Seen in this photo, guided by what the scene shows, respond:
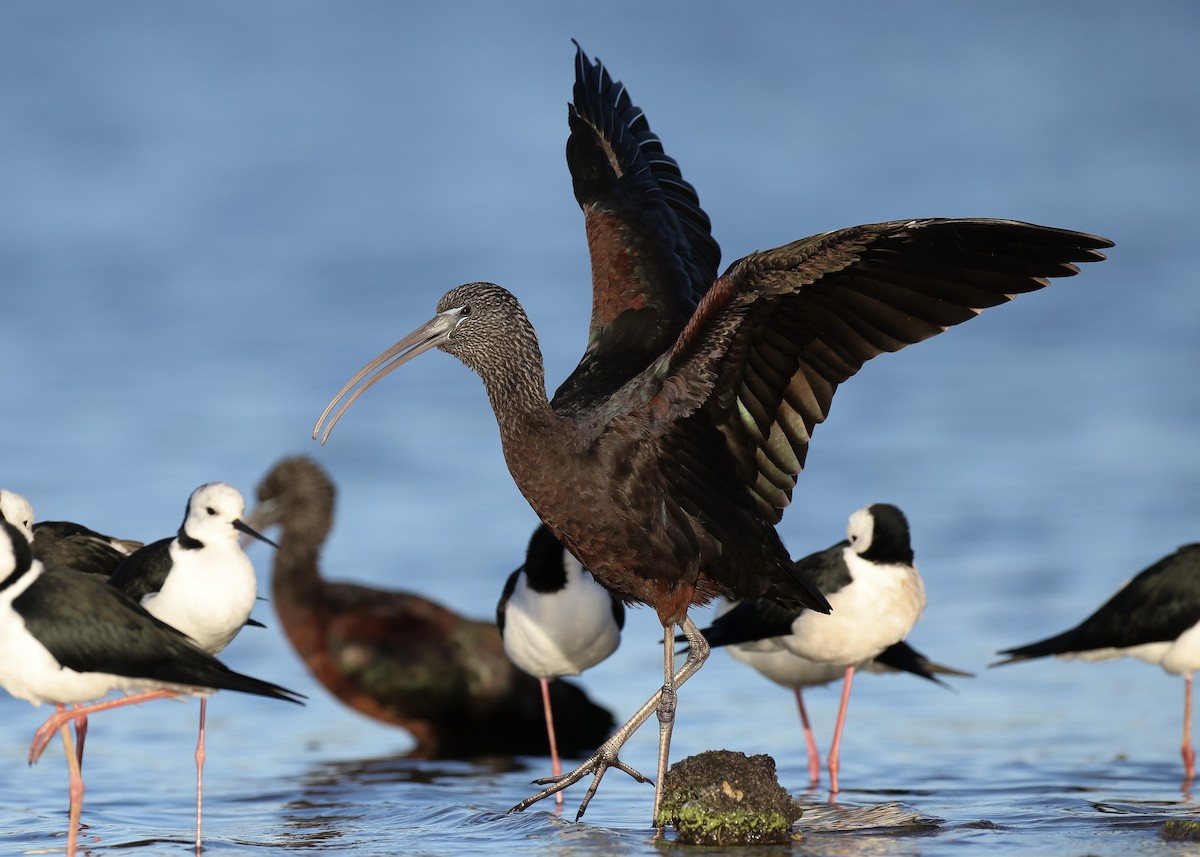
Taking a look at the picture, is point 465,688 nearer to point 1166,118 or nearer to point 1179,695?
point 1179,695

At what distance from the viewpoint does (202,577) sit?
26.7 ft

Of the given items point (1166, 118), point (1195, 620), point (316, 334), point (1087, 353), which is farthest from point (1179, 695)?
point (1166, 118)

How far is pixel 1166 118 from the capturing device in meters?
30.5

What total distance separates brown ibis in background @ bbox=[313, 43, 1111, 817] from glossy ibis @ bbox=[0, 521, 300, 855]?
1.69 metres

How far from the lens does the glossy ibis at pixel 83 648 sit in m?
6.96

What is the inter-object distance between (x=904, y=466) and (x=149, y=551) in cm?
1137

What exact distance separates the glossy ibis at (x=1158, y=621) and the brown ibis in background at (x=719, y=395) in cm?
291

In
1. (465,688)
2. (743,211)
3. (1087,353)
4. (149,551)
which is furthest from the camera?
(743,211)

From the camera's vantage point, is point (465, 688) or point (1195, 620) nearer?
point (1195, 620)

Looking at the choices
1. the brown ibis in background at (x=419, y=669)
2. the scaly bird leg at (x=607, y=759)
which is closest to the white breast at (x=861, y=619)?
the scaly bird leg at (x=607, y=759)

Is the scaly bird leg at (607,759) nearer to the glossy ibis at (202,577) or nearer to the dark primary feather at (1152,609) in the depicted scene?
the glossy ibis at (202,577)

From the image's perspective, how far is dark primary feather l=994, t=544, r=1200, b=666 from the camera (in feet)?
33.6

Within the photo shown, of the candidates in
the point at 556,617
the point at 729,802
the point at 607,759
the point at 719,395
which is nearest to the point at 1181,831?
the point at 729,802

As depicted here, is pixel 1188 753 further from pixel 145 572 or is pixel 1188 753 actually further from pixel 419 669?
pixel 145 572
